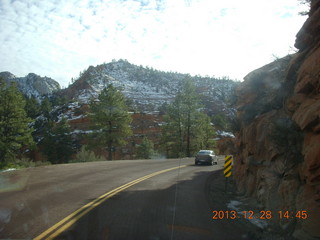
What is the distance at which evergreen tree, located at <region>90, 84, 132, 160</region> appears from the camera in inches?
1597

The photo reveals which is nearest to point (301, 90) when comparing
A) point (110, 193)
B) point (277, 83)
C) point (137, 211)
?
point (277, 83)

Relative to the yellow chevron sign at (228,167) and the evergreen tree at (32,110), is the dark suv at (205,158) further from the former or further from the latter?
the evergreen tree at (32,110)

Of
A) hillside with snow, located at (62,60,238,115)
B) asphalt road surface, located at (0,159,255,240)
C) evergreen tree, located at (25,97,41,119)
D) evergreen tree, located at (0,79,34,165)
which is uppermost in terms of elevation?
hillside with snow, located at (62,60,238,115)

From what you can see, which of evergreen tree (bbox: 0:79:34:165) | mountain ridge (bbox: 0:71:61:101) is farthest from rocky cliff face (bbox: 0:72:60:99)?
evergreen tree (bbox: 0:79:34:165)

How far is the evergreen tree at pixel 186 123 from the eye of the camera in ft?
157

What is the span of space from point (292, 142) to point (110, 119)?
3409cm

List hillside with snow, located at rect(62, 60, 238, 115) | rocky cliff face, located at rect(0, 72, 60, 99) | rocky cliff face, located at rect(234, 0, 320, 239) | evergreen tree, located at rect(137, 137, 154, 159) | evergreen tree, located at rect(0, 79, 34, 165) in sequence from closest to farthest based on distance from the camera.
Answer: rocky cliff face, located at rect(234, 0, 320, 239), evergreen tree, located at rect(0, 79, 34, 165), evergreen tree, located at rect(137, 137, 154, 159), hillside with snow, located at rect(62, 60, 238, 115), rocky cliff face, located at rect(0, 72, 60, 99)

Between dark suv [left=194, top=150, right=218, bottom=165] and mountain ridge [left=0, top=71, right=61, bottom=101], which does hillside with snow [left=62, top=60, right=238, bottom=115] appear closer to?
mountain ridge [left=0, top=71, right=61, bottom=101]

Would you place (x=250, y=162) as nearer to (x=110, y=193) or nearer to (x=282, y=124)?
(x=282, y=124)

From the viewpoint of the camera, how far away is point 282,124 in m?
8.30

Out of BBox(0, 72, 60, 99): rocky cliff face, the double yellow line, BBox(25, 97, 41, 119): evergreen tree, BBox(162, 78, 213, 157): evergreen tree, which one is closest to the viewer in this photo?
the double yellow line

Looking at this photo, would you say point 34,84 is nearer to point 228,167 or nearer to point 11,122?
point 11,122

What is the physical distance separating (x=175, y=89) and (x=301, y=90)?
110 meters

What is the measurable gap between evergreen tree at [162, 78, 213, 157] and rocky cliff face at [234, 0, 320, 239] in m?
34.7
